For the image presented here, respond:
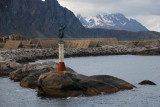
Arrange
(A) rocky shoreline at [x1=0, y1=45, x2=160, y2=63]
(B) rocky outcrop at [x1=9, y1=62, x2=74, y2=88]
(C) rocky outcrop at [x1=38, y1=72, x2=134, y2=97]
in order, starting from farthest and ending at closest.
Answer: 1. (A) rocky shoreline at [x1=0, y1=45, x2=160, y2=63]
2. (B) rocky outcrop at [x1=9, y1=62, x2=74, y2=88]
3. (C) rocky outcrop at [x1=38, y1=72, x2=134, y2=97]

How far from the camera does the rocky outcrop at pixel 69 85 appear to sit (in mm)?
36562

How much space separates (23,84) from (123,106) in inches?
605

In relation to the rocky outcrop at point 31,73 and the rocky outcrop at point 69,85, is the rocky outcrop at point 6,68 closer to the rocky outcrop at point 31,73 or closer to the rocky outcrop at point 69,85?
the rocky outcrop at point 31,73

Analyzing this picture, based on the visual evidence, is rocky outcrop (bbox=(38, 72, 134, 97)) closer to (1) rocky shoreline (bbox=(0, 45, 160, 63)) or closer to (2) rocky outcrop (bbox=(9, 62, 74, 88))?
(2) rocky outcrop (bbox=(9, 62, 74, 88))

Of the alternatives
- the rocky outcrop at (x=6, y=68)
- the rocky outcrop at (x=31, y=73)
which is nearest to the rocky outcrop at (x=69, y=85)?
the rocky outcrop at (x=31, y=73)

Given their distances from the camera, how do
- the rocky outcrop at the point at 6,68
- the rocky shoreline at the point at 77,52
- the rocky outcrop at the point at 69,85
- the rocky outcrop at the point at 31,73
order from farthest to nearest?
the rocky shoreline at the point at 77,52 < the rocky outcrop at the point at 6,68 < the rocky outcrop at the point at 31,73 < the rocky outcrop at the point at 69,85

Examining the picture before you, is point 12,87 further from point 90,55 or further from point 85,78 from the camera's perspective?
point 90,55

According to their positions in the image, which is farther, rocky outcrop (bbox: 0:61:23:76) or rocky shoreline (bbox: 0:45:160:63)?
rocky shoreline (bbox: 0:45:160:63)

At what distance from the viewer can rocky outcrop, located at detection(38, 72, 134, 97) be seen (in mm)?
36562

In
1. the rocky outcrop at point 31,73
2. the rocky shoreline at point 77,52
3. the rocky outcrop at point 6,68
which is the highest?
the rocky outcrop at point 31,73

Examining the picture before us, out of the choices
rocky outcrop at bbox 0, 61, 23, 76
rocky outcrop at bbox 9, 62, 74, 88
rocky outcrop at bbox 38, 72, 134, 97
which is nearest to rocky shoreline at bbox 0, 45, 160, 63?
rocky outcrop at bbox 0, 61, 23, 76

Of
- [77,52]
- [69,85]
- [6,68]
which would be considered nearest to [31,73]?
[69,85]


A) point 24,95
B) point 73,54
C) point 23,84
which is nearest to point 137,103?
point 24,95

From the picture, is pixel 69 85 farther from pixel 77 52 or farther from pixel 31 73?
pixel 77 52
